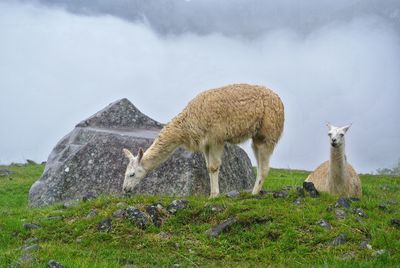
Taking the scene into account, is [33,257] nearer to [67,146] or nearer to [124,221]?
[124,221]

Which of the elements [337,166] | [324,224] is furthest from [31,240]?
[337,166]

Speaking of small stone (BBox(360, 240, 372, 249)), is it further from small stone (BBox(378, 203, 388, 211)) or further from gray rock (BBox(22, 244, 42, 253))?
gray rock (BBox(22, 244, 42, 253))

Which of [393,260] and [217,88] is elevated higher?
[217,88]

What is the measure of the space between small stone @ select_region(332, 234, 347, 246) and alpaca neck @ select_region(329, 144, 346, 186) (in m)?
4.18

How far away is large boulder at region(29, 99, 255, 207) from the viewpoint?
15.3 meters

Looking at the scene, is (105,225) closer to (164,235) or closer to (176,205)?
A: (164,235)

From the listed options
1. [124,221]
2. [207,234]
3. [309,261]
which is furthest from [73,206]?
[309,261]

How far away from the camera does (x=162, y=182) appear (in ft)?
50.4

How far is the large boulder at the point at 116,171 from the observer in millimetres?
15336

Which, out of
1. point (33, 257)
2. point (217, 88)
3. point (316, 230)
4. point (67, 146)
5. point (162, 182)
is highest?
point (217, 88)

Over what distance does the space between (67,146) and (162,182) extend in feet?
13.7

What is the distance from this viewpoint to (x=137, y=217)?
33.6ft

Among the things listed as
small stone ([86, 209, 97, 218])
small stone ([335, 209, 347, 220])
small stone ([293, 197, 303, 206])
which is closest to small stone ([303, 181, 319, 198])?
small stone ([293, 197, 303, 206])

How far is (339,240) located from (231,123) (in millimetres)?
4836
